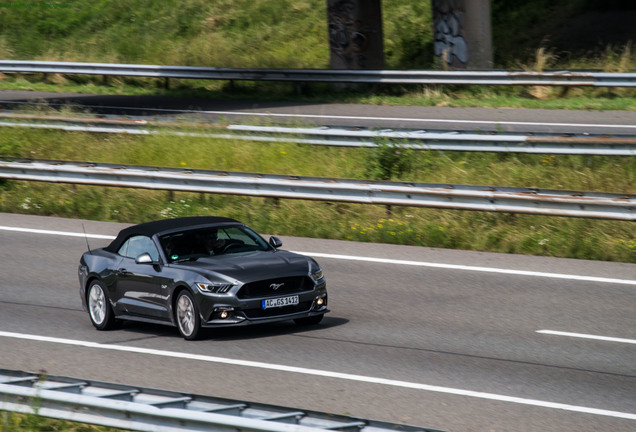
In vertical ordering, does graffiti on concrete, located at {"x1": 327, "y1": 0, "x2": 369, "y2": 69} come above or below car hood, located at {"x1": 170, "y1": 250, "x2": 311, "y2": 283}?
above

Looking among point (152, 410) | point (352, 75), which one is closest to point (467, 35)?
point (352, 75)

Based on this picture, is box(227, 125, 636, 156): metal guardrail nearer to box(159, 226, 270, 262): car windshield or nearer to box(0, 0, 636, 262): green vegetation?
box(0, 0, 636, 262): green vegetation

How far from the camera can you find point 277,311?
34.9 ft

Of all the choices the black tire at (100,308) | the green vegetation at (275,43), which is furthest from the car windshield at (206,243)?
the green vegetation at (275,43)

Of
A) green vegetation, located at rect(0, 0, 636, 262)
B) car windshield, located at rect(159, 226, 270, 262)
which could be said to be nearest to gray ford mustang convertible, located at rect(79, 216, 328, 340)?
car windshield, located at rect(159, 226, 270, 262)

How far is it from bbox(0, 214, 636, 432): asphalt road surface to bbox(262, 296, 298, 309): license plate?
0.38 meters

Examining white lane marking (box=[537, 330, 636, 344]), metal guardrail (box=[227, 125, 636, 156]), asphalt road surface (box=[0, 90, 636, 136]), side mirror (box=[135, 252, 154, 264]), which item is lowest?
white lane marking (box=[537, 330, 636, 344])

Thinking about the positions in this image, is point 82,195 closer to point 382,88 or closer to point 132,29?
point 382,88

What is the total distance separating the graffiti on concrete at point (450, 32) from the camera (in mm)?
28406

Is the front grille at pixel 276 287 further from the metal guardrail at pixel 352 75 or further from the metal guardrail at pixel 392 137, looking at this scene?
the metal guardrail at pixel 352 75

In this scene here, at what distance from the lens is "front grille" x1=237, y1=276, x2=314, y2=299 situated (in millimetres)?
10523

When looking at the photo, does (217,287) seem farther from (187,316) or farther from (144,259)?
(144,259)

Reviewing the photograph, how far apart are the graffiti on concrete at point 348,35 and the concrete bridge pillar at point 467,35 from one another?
236 cm

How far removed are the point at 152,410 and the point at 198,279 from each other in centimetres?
425
